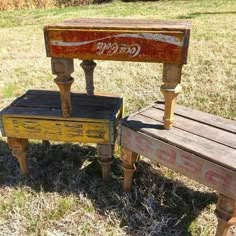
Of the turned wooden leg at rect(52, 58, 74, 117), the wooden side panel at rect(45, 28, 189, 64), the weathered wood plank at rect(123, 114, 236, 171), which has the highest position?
the wooden side panel at rect(45, 28, 189, 64)

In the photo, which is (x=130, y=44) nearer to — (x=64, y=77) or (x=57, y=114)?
(x=64, y=77)

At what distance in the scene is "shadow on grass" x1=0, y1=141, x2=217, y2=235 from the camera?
309cm

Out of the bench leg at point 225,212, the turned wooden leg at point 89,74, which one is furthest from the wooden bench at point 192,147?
the turned wooden leg at point 89,74

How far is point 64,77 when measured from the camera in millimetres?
3139

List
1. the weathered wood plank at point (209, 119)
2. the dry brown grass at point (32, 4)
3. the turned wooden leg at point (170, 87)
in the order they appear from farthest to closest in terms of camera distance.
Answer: the dry brown grass at point (32, 4) → the weathered wood plank at point (209, 119) → the turned wooden leg at point (170, 87)

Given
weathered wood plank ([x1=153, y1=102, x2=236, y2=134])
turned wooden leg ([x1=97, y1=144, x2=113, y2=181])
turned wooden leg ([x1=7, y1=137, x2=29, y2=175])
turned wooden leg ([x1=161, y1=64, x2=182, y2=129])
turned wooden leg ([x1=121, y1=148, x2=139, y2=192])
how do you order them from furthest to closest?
1. turned wooden leg ([x1=7, y1=137, x2=29, y2=175])
2. turned wooden leg ([x1=97, y1=144, x2=113, y2=181])
3. turned wooden leg ([x1=121, y1=148, x2=139, y2=192])
4. weathered wood plank ([x1=153, y1=102, x2=236, y2=134])
5. turned wooden leg ([x1=161, y1=64, x2=182, y2=129])

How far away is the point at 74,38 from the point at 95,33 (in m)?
0.20

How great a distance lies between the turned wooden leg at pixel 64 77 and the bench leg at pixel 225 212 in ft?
5.24

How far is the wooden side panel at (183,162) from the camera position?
97.9 inches

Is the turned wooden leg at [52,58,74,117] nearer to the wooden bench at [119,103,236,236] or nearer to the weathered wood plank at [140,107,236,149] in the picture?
the wooden bench at [119,103,236,236]

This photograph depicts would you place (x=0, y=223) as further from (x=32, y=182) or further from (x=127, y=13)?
(x=127, y=13)

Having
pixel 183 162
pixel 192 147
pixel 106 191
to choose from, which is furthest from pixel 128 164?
pixel 192 147

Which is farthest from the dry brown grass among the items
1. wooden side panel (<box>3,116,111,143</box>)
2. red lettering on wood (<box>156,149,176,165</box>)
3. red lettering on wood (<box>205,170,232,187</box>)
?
red lettering on wood (<box>205,170,232,187</box>)

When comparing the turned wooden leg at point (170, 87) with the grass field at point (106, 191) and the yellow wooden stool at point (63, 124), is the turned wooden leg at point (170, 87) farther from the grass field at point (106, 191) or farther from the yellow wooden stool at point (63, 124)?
the grass field at point (106, 191)
